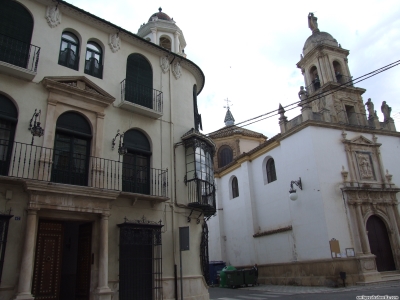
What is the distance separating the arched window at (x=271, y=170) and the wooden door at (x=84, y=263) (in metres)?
16.4

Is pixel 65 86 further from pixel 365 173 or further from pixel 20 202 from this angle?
pixel 365 173

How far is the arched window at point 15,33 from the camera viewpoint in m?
10.6

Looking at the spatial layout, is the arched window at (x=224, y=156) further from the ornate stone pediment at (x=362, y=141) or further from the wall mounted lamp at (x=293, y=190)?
the ornate stone pediment at (x=362, y=141)

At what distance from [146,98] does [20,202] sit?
615cm

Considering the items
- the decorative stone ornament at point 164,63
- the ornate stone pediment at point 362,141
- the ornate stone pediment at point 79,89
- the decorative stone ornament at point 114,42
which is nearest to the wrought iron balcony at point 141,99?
the ornate stone pediment at point 79,89

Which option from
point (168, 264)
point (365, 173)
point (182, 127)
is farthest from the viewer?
point (365, 173)

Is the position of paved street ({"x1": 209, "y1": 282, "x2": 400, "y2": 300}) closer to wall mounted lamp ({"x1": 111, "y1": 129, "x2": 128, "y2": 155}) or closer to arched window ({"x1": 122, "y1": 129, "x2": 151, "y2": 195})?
arched window ({"x1": 122, "y1": 129, "x2": 151, "y2": 195})

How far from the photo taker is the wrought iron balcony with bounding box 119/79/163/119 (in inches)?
498

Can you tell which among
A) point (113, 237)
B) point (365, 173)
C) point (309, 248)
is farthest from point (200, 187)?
point (365, 173)

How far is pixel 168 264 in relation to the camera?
12.0 m

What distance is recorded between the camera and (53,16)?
11.9 meters

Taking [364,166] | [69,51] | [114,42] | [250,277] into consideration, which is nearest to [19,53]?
[69,51]

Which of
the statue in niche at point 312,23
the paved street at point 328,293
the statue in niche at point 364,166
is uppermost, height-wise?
the statue in niche at point 312,23

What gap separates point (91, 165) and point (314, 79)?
2040 cm
